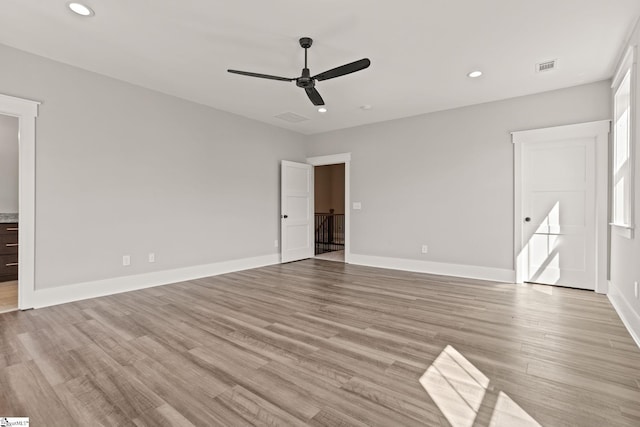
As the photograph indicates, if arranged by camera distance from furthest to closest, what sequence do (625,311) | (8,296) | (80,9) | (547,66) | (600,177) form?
(600,177)
(8,296)
(547,66)
(625,311)
(80,9)

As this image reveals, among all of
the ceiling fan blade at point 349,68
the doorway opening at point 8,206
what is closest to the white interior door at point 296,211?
the ceiling fan blade at point 349,68

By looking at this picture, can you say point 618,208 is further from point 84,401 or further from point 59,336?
point 59,336

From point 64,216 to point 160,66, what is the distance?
2086mm

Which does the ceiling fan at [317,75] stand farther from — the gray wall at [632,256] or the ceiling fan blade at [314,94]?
the gray wall at [632,256]

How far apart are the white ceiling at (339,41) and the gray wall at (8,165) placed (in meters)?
2.68

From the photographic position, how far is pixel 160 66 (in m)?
3.73

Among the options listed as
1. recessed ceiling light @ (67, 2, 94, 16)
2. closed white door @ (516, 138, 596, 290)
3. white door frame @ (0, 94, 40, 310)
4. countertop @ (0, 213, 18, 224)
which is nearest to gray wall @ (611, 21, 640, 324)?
closed white door @ (516, 138, 596, 290)

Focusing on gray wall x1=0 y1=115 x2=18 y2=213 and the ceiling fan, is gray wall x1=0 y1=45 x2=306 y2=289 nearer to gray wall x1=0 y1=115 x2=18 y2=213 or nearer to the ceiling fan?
the ceiling fan

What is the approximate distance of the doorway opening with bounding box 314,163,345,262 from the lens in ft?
33.1

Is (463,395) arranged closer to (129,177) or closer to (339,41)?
(339,41)

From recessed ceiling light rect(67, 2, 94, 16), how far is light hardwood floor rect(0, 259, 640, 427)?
2778 millimetres

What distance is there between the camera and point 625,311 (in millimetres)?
3053

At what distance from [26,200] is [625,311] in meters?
6.23

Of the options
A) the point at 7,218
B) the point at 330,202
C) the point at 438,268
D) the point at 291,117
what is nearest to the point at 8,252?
the point at 7,218
